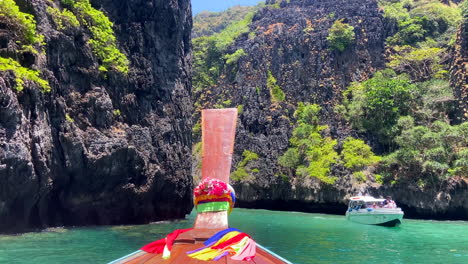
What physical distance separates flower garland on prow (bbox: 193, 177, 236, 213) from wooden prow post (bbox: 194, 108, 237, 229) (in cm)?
4

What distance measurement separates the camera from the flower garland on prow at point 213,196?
2.87 meters

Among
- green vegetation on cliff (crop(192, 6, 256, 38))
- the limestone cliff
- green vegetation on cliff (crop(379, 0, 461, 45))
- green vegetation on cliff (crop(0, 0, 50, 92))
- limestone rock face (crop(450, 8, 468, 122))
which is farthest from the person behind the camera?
green vegetation on cliff (crop(192, 6, 256, 38))

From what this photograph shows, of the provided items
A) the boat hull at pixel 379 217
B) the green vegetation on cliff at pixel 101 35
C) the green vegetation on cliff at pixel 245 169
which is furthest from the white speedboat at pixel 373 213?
the green vegetation on cliff at pixel 101 35

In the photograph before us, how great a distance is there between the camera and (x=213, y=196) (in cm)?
287

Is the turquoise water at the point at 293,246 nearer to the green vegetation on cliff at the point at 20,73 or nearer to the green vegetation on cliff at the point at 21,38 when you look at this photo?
the green vegetation on cliff at the point at 20,73

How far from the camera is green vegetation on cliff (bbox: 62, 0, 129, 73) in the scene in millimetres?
18484

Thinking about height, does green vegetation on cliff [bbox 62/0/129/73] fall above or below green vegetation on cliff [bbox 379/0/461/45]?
below

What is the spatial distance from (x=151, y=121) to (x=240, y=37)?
26.0 metres

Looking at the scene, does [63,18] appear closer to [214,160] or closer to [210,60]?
[214,160]

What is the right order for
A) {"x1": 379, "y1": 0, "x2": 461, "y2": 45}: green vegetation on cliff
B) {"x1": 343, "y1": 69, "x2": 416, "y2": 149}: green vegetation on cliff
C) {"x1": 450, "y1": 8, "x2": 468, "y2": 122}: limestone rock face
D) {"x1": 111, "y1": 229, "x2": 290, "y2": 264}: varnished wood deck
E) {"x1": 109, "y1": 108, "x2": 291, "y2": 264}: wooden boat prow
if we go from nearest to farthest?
{"x1": 111, "y1": 229, "x2": 290, "y2": 264}: varnished wood deck → {"x1": 109, "y1": 108, "x2": 291, "y2": 264}: wooden boat prow → {"x1": 450, "y1": 8, "x2": 468, "y2": 122}: limestone rock face → {"x1": 343, "y1": 69, "x2": 416, "y2": 149}: green vegetation on cliff → {"x1": 379, "y1": 0, "x2": 461, "y2": 45}: green vegetation on cliff

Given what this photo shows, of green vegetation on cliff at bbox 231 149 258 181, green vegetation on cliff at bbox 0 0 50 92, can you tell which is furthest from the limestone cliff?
green vegetation on cliff at bbox 0 0 50 92

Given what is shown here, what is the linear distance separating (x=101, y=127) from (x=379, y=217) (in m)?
16.2

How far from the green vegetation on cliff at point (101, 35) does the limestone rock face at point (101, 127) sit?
0.38m

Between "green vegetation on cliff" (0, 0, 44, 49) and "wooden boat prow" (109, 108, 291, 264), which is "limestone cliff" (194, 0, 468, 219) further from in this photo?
"wooden boat prow" (109, 108, 291, 264)
